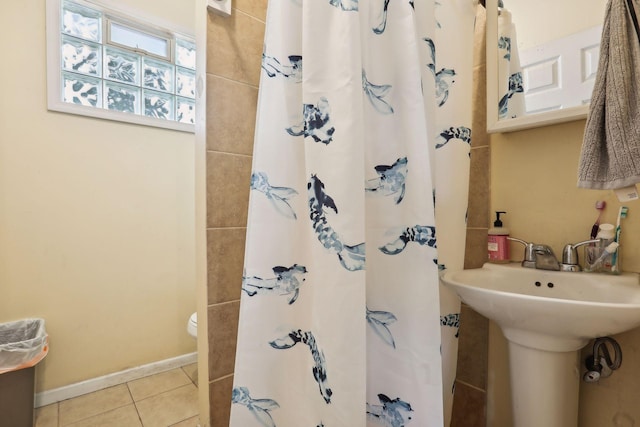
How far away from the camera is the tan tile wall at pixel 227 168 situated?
1.00 metres

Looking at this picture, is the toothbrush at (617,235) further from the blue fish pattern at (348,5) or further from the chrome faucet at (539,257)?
the blue fish pattern at (348,5)

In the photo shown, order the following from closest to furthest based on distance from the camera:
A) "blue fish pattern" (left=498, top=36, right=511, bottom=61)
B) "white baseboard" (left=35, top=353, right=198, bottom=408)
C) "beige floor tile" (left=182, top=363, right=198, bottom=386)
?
"blue fish pattern" (left=498, top=36, right=511, bottom=61), "white baseboard" (left=35, top=353, right=198, bottom=408), "beige floor tile" (left=182, top=363, right=198, bottom=386)

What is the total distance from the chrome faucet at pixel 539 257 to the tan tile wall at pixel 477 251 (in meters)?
0.16

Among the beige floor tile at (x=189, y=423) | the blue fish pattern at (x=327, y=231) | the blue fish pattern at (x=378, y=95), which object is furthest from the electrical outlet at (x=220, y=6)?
the beige floor tile at (x=189, y=423)

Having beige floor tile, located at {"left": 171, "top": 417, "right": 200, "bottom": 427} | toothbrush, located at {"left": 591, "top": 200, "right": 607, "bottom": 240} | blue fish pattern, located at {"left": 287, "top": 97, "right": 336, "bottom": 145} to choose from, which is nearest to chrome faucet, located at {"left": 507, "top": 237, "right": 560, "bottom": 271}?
toothbrush, located at {"left": 591, "top": 200, "right": 607, "bottom": 240}

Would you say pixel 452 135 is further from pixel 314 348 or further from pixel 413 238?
pixel 314 348

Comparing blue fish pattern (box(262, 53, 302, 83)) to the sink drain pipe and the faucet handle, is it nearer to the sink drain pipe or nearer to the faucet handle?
the faucet handle

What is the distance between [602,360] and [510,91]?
2.96ft

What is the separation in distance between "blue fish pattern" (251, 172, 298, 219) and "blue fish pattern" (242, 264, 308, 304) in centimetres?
15

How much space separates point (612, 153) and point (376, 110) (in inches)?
22.7

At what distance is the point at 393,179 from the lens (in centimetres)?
77

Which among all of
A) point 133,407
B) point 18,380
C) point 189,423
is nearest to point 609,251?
point 189,423

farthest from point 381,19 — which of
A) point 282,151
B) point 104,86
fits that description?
point 104,86

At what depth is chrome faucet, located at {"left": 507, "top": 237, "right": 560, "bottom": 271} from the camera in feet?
2.94
